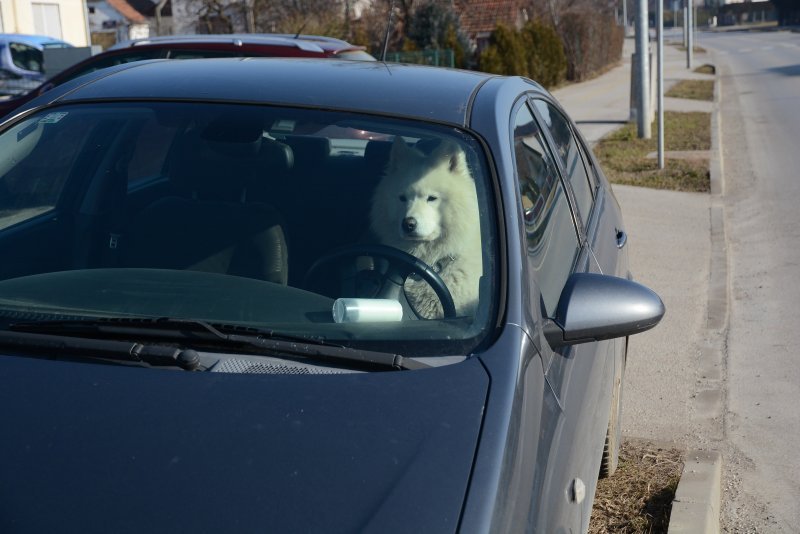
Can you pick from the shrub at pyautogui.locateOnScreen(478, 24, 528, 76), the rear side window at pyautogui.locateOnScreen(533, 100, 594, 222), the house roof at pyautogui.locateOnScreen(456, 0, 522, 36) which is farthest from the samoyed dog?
the house roof at pyautogui.locateOnScreen(456, 0, 522, 36)

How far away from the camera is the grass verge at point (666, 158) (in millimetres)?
12125

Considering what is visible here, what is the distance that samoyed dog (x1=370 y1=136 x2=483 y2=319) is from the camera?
2.74 meters

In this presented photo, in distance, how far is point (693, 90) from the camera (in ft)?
87.2

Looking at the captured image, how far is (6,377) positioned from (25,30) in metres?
34.9

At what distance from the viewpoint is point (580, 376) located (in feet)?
8.96

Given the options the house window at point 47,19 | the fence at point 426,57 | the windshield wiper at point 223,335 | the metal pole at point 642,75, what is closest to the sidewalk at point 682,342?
the windshield wiper at point 223,335

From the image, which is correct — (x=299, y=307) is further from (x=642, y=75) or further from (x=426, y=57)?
(x=426, y=57)

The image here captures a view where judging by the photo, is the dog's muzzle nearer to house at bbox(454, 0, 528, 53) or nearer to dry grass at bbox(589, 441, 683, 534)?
dry grass at bbox(589, 441, 683, 534)

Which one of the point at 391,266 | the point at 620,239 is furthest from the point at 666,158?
the point at 391,266

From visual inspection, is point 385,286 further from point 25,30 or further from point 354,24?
point 25,30

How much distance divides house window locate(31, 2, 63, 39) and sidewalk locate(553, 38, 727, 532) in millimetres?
28887

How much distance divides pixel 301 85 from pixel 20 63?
70.9 ft

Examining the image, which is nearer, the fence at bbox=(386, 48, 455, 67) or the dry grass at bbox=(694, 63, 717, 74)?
the fence at bbox=(386, 48, 455, 67)

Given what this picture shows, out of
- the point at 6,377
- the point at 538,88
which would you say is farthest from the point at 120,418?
the point at 538,88
